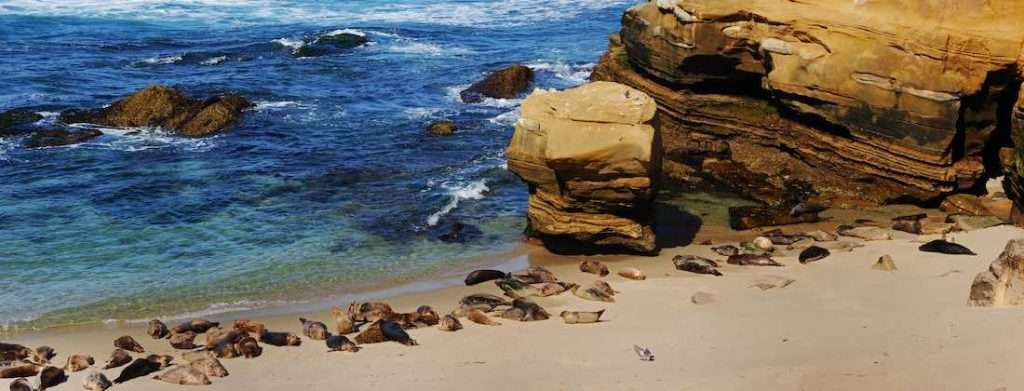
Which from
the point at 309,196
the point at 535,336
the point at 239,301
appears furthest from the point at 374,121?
the point at 535,336

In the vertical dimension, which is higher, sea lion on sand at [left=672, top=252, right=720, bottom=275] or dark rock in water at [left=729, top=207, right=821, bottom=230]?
sea lion on sand at [left=672, top=252, right=720, bottom=275]

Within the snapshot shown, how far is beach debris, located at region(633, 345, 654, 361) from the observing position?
10.2 metres

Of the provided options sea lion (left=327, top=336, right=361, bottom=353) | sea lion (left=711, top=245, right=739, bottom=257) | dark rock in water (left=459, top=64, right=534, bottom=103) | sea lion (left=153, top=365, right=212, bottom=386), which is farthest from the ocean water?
sea lion (left=711, top=245, right=739, bottom=257)

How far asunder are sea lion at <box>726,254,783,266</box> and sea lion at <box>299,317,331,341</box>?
16.0ft

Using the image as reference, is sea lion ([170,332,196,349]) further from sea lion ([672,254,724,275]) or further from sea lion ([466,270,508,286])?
sea lion ([672,254,724,275])

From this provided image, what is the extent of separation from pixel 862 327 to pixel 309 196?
29.6 feet

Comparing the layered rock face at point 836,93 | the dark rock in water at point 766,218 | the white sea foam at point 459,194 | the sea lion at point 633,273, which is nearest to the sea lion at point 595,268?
the sea lion at point 633,273

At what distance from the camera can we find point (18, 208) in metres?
16.2

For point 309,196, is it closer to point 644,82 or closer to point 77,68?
point 644,82

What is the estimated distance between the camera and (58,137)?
66.5 feet

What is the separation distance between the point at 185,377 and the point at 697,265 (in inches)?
231

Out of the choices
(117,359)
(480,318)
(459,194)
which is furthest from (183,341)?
(459,194)

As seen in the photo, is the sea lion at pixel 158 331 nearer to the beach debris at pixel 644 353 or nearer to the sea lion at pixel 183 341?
the sea lion at pixel 183 341

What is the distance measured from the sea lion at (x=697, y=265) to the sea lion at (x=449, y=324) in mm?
3063
